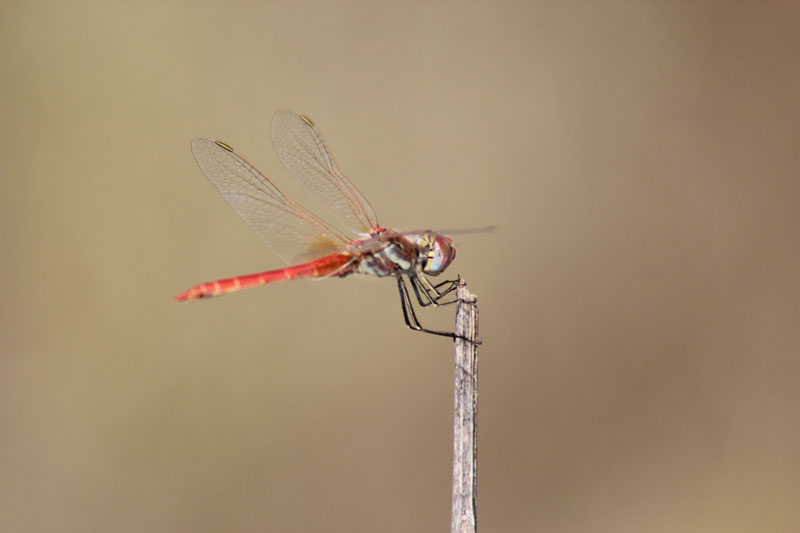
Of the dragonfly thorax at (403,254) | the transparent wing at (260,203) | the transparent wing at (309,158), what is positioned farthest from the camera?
the transparent wing at (309,158)

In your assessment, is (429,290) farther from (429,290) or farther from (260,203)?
(260,203)

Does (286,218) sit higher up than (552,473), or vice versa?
(286,218)

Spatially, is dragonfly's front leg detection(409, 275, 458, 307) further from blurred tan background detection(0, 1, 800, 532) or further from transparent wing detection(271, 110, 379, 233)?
blurred tan background detection(0, 1, 800, 532)

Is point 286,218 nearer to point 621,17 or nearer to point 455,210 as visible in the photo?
point 455,210

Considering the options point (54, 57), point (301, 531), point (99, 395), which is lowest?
point (301, 531)

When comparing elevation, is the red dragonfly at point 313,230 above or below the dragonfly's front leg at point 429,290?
above

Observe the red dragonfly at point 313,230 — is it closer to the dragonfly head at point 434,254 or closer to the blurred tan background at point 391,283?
the dragonfly head at point 434,254

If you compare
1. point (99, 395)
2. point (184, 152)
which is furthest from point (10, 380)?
point (184, 152)

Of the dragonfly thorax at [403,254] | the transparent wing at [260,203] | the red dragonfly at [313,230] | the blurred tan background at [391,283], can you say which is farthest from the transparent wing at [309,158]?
the blurred tan background at [391,283]
